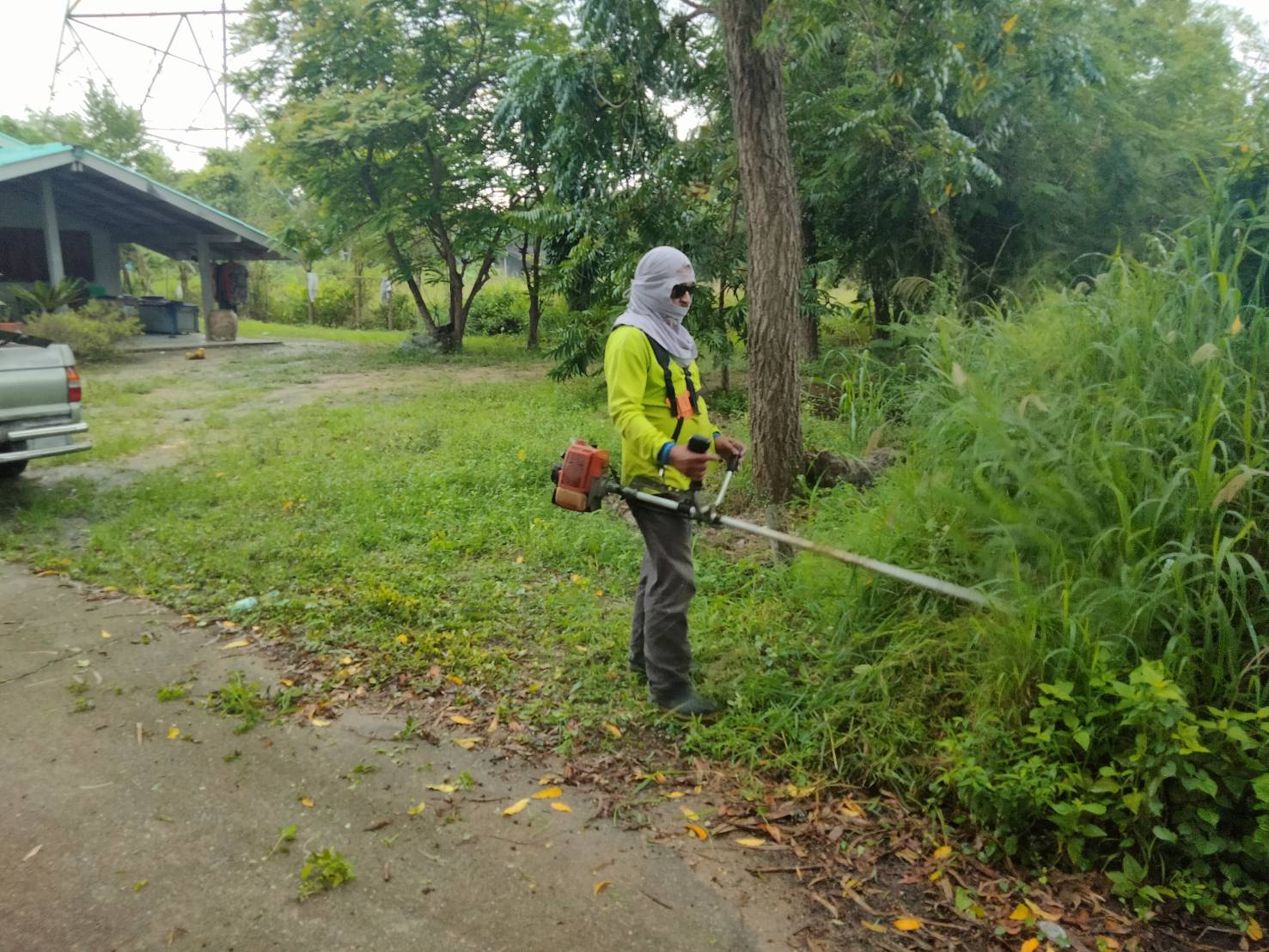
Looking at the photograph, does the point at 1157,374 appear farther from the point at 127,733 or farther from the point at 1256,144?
the point at 127,733

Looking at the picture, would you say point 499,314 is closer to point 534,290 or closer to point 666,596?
point 534,290

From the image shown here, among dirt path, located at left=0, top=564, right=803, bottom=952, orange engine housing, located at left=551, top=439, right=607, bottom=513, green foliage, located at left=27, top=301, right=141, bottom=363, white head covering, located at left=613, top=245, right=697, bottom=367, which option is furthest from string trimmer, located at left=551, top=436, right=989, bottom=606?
green foliage, located at left=27, top=301, right=141, bottom=363

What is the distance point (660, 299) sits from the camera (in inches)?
149

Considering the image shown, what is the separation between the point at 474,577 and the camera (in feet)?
18.3

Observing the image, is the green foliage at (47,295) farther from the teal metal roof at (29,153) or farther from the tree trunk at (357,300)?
the tree trunk at (357,300)

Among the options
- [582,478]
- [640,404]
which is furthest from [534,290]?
[640,404]

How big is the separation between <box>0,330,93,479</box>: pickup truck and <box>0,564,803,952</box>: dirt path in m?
3.48

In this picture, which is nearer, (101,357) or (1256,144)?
(1256,144)

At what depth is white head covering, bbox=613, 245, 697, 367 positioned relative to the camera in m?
3.77

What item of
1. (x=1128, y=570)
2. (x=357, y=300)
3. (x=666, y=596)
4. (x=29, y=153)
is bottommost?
(x=666, y=596)

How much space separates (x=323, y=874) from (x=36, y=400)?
584 cm

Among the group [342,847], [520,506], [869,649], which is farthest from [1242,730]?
[520,506]

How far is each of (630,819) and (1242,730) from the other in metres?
2.02

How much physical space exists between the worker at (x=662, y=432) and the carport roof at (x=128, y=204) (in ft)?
51.2
